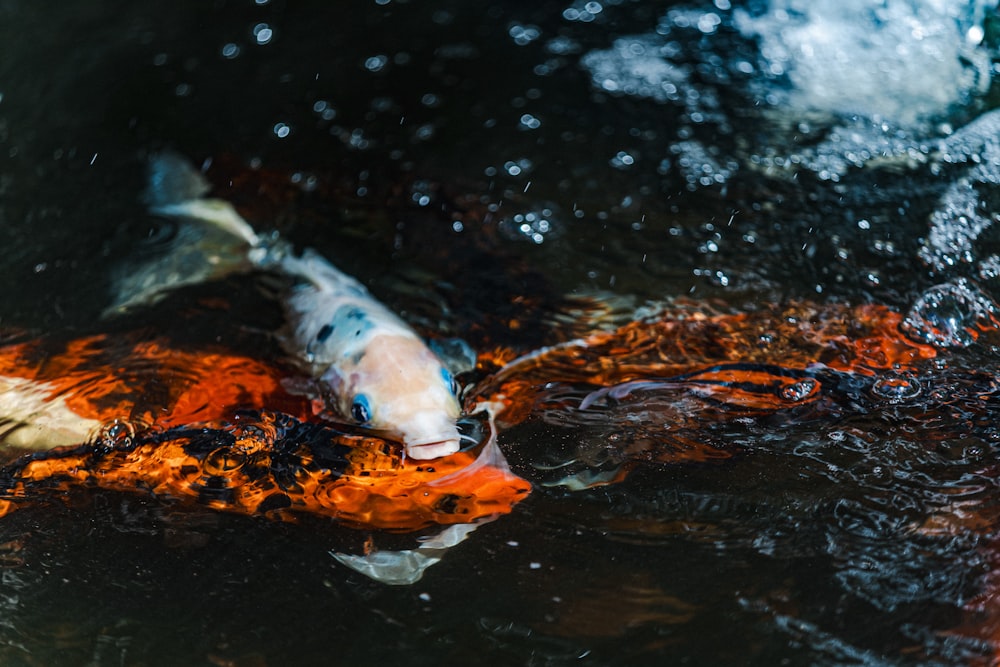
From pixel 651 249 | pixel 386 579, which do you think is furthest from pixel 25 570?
pixel 651 249

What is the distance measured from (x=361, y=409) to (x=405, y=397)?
15cm

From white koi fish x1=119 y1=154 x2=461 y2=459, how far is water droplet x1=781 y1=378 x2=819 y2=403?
1032 mm

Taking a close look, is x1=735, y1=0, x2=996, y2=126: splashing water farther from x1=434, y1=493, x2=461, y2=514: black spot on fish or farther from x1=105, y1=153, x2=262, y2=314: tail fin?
x1=434, y1=493, x2=461, y2=514: black spot on fish

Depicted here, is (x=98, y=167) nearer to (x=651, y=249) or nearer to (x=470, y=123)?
(x=470, y=123)

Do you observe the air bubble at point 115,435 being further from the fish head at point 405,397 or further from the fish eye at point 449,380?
the fish eye at point 449,380

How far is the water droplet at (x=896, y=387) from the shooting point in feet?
8.96

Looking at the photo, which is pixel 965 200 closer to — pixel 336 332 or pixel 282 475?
pixel 336 332

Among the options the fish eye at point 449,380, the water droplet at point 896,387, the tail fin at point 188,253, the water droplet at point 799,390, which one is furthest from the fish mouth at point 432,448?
the tail fin at point 188,253

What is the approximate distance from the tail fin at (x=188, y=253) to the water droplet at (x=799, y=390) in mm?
2232

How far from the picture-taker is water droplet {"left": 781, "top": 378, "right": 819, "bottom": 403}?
109 inches

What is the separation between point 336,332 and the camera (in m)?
3.09

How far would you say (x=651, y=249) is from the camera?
12.6 ft

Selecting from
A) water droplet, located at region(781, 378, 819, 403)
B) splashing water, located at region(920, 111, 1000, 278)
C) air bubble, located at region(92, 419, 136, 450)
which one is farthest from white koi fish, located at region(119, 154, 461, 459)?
splashing water, located at region(920, 111, 1000, 278)

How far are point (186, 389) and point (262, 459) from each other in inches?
19.6
